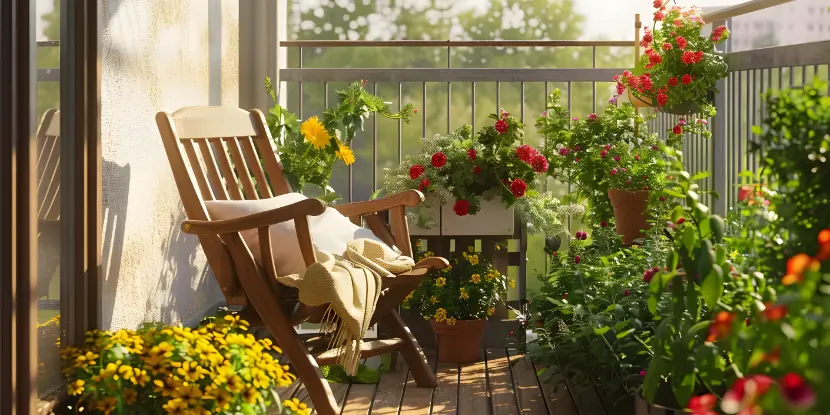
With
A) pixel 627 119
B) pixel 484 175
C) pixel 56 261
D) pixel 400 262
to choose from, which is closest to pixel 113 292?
pixel 56 261

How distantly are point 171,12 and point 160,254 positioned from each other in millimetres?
845

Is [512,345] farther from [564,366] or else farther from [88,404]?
[88,404]

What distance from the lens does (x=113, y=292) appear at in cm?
280

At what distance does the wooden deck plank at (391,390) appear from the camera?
3033 mm

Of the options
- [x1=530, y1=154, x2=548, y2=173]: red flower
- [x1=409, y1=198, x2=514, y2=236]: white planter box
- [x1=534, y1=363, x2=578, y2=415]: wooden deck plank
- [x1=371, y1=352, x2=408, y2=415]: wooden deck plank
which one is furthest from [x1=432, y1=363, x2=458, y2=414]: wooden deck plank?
[x1=530, y1=154, x2=548, y2=173]: red flower

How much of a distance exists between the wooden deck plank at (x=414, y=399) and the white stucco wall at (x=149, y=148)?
87 centimetres

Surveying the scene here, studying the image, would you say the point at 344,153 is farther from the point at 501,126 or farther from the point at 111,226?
the point at 111,226

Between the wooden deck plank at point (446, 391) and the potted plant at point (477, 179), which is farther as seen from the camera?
the potted plant at point (477, 179)

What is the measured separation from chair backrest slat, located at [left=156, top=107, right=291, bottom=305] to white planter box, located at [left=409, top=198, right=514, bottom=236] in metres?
0.62

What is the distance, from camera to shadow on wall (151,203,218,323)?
332 cm

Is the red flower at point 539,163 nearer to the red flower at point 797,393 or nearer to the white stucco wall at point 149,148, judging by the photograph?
the white stucco wall at point 149,148

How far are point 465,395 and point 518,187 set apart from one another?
92 centimetres
